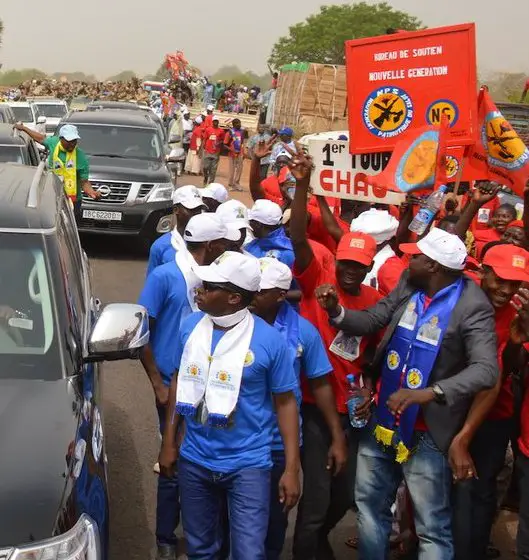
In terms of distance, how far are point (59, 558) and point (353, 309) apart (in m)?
1.99

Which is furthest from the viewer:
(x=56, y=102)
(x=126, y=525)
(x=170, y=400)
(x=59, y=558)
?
(x=56, y=102)

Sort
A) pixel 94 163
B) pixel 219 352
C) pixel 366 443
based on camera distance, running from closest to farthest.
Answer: pixel 219 352
pixel 366 443
pixel 94 163

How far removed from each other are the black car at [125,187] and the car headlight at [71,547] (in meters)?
9.05

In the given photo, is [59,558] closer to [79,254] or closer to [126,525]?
[126,525]

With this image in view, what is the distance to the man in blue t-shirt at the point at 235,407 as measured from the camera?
338 cm

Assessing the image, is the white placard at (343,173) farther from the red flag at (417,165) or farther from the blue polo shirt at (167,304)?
the blue polo shirt at (167,304)

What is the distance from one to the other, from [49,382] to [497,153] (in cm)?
348

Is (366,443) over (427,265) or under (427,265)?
under

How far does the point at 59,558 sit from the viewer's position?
8.51 ft

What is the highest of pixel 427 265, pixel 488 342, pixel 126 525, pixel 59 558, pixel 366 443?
pixel 427 265

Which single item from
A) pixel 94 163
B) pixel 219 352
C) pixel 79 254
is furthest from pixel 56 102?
pixel 219 352

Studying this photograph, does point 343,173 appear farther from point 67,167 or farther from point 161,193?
point 161,193

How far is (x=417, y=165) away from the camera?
5301 mm

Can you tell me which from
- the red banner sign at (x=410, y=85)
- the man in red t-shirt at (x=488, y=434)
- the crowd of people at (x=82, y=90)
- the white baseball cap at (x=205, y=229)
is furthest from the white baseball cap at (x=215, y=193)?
the crowd of people at (x=82, y=90)
